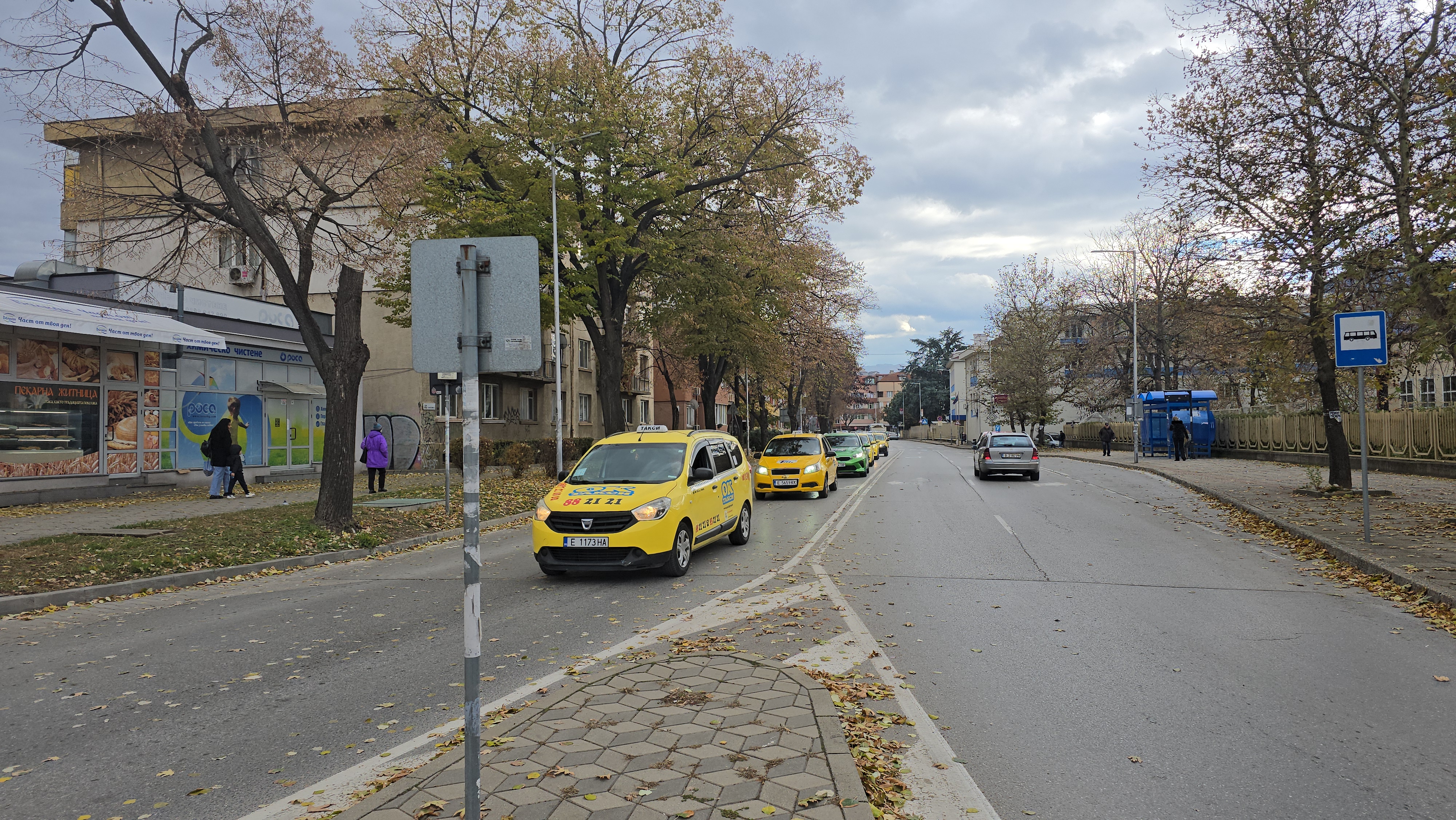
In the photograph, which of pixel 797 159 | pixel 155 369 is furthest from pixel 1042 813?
pixel 155 369

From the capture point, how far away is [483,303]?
3.67 metres

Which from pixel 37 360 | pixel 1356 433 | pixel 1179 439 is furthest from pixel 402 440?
pixel 1356 433

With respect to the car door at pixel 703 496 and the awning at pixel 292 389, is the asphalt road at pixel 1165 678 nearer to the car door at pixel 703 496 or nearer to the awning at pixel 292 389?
the car door at pixel 703 496

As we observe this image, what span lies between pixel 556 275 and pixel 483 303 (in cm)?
1761

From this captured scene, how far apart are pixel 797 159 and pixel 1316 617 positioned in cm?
1795

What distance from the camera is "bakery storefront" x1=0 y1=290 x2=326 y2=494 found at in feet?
59.0

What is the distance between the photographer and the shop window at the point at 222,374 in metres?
23.6

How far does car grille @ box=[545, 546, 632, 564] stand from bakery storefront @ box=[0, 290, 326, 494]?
531 inches

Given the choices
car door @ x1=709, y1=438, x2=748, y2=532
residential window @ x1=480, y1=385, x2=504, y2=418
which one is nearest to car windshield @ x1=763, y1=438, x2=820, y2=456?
car door @ x1=709, y1=438, x2=748, y2=532

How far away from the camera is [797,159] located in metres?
22.9

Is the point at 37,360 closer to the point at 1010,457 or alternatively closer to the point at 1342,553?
the point at 1342,553

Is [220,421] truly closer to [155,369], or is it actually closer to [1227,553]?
[155,369]

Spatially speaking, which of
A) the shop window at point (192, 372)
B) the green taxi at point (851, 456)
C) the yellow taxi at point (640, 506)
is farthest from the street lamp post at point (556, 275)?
the shop window at point (192, 372)

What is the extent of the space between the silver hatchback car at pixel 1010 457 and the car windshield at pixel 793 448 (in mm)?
7073
